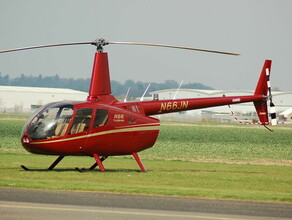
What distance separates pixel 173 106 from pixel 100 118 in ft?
10.7

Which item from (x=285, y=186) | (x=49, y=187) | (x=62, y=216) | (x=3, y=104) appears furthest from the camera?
(x=3, y=104)

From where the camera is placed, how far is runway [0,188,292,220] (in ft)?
39.6

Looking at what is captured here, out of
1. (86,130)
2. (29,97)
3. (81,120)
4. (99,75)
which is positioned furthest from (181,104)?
(29,97)

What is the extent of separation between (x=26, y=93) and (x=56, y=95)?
6.58 m

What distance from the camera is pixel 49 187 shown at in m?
16.2

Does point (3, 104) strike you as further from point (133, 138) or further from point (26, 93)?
Result: point (133, 138)

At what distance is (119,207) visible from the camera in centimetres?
1319

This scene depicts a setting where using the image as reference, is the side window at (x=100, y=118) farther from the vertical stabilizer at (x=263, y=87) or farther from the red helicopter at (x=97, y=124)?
the vertical stabilizer at (x=263, y=87)

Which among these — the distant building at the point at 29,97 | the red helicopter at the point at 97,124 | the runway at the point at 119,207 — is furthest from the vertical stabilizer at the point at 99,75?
the distant building at the point at 29,97

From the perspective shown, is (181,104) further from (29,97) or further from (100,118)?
(29,97)

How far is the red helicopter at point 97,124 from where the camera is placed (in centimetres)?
1992

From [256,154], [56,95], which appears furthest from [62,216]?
[56,95]

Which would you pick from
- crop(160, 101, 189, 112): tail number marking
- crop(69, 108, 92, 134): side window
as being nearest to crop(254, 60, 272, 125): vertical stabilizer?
crop(160, 101, 189, 112): tail number marking

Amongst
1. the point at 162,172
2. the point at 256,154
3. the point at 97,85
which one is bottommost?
the point at 256,154
